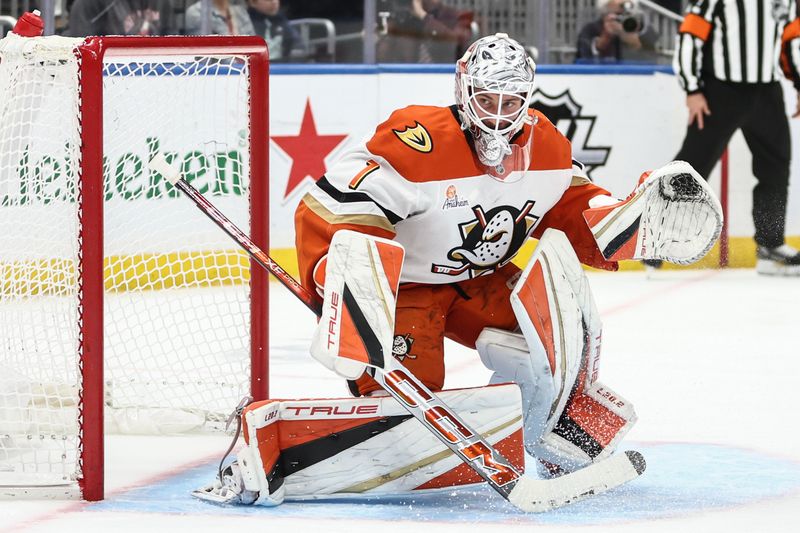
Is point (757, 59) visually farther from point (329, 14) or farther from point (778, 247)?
point (329, 14)

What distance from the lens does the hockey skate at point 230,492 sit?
251 cm

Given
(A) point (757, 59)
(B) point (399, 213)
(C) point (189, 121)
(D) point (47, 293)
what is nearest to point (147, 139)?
(C) point (189, 121)

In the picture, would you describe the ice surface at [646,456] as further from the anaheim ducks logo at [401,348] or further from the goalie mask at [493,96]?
the goalie mask at [493,96]

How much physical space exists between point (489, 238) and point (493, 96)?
0.26 m

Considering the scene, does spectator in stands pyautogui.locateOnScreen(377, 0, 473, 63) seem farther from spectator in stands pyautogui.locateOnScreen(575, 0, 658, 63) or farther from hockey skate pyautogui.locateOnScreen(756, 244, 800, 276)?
hockey skate pyautogui.locateOnScreen(756, 244, 800, 276)

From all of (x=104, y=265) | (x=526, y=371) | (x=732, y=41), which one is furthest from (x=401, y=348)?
(x=732, y=41)

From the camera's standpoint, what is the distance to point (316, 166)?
5527 mm

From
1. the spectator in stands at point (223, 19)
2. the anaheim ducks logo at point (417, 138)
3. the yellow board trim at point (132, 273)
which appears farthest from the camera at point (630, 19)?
the anaheim ducks logo at point (417, 138)

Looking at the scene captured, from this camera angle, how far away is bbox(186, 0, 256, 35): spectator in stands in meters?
5.46

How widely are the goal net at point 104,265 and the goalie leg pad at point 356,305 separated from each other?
39 cm

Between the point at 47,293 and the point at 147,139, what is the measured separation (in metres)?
1.07

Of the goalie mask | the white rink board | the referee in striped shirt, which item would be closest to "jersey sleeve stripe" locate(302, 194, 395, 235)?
the goalie mask

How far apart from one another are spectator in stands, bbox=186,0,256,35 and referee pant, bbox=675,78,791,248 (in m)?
1.73

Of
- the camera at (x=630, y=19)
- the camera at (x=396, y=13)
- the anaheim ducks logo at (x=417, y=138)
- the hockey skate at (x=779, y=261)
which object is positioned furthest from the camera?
the camera at (x=630, y=19)
